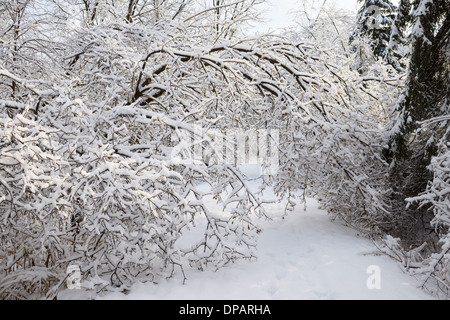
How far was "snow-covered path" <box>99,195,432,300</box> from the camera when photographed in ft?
13.5

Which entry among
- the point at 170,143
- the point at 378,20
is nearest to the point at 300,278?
the point at 170,143

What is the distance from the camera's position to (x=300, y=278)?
4652 mm

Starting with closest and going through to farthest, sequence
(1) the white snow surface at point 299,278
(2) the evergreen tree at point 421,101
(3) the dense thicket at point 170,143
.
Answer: (3) the dense thicket at point 170,143 < (1) the white snow surface at point 299,278 < (2) the evergreen tree at point 421,101

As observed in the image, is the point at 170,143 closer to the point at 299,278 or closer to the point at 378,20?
the point at 299,278

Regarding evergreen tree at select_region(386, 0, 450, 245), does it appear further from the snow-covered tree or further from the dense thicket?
the snow-covered tree

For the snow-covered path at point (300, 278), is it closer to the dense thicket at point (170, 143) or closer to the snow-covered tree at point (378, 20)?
the dense thicket at point (170, 143)

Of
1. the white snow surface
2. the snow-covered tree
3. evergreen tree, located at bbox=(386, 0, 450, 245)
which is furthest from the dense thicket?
the snow-covered tree

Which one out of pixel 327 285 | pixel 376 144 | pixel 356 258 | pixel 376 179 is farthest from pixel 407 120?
pixel 327 285

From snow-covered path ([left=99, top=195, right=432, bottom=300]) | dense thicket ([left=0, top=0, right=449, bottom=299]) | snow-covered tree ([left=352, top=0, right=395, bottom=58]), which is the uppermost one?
snow-covered tree ([left=352, top=0, right=395, bottom=58])

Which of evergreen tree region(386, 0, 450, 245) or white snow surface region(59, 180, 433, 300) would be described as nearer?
white snow surface region(59, 180, 433, 300)

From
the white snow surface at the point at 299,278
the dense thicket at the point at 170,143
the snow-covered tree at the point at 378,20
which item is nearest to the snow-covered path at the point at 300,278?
the white snow surface at the point at 299,278

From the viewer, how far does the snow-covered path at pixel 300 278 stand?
13.5ft

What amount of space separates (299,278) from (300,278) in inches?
0.6

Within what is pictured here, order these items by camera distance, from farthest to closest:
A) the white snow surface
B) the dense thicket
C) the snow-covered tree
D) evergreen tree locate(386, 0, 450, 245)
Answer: the snow-covered tree < evergreen tree locate(386, 0, 450, 245) < the white snow surface < the dense thicket
